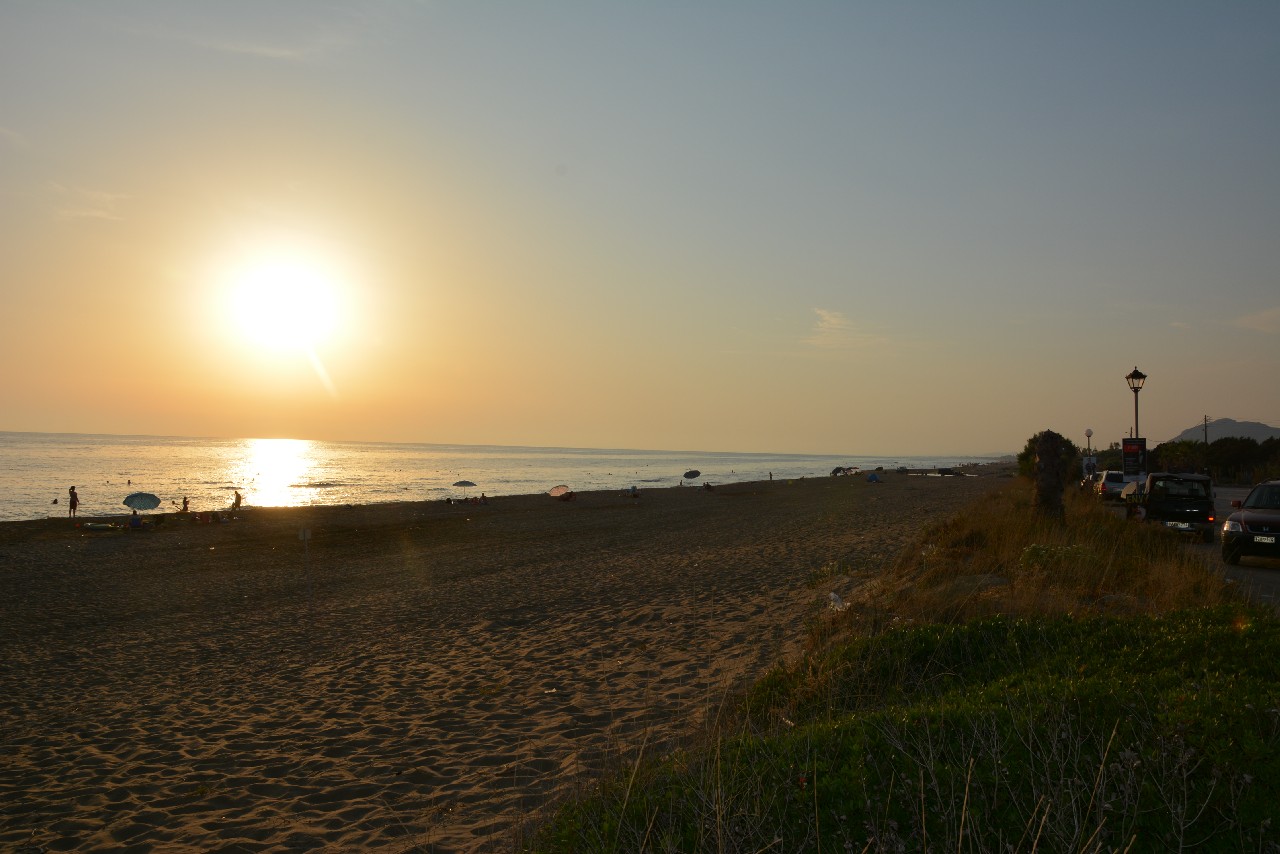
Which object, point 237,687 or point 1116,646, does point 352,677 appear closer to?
point 237,687

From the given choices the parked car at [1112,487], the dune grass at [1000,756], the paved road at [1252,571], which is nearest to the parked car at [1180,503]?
the paved road at [1252,571]

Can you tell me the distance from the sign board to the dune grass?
2974 cm

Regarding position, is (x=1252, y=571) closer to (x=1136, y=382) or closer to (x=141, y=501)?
(x=1136, y=382)

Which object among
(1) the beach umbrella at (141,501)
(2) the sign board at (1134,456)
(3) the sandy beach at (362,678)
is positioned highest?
(2) the sign board at (1134,456)

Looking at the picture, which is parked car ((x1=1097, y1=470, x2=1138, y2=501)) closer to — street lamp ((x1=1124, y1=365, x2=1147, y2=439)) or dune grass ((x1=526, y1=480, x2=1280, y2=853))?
street lamp ((x1=1124, y1=365, x2=1147, y2=439))

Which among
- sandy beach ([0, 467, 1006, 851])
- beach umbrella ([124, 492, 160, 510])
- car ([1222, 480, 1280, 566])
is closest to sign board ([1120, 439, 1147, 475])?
sandy beach ([0, 467, 1006, 851])

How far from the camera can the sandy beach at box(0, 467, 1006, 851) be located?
6355mm

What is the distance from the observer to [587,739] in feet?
24.5

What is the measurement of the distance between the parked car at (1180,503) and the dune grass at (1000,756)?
16.1m

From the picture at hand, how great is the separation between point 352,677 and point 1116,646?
8875 millimetres

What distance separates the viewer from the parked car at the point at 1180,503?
19828 millimetres

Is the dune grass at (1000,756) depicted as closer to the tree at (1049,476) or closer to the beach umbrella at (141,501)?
the tree at (1049,476)

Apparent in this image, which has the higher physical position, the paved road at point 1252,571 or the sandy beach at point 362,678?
the paved road at point 1252,571

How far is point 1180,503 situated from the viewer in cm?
2006
